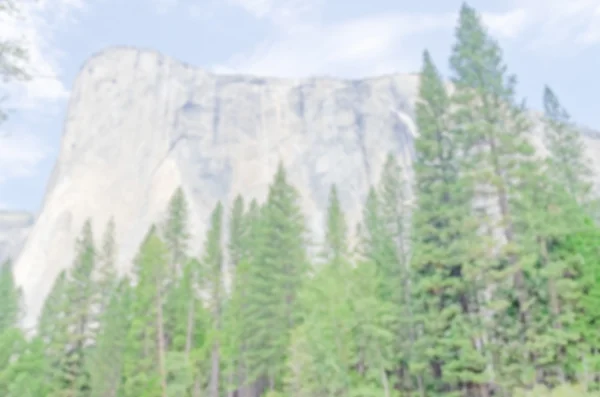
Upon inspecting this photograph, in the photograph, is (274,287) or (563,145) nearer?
(274,287)

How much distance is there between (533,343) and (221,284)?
85.3ft

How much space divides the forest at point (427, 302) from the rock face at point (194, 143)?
61.2 meters

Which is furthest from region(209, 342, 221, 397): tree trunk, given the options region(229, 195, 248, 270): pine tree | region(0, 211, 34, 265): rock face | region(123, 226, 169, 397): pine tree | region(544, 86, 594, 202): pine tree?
region(0, 211, 34, 265): rock face

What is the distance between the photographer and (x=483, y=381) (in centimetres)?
2134

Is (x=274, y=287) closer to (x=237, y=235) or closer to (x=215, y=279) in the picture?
(x=215, y=279)

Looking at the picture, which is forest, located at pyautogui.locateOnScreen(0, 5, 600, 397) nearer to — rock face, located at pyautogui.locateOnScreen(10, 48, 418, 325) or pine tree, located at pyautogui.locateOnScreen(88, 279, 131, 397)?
pine tree, located at pyautogui.locateOnScreen(88, 279, 131, 397)

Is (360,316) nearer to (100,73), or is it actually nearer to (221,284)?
(221,284)

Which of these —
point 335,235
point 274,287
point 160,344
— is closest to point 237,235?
point 335,235

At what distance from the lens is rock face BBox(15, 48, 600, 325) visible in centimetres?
10388

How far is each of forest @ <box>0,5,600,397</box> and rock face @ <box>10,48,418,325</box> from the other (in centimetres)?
6123

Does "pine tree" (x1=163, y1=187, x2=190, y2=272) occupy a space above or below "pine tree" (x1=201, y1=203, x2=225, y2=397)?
above

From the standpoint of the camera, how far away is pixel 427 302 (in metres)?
25.0

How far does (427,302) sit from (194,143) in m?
96.1

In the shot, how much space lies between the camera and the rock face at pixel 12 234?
414 feet
